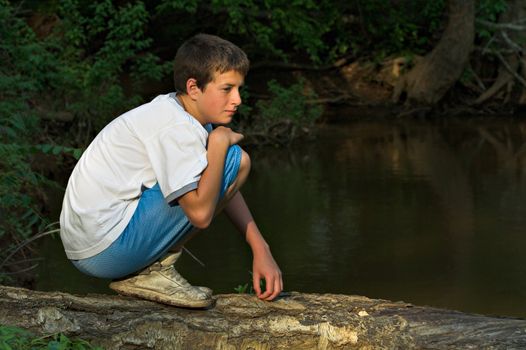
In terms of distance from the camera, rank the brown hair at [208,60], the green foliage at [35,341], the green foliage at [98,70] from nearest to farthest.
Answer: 1. the green foliage at [35,341]
2. the brown hair at [208,60]
3. the green foliage at [98,70]

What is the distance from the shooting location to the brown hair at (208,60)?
10.7ft

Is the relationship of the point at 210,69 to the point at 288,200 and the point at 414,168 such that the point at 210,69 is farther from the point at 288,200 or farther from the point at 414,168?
the point at 414,168

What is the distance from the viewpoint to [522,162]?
37.0 feet

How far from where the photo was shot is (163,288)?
3.32 meters

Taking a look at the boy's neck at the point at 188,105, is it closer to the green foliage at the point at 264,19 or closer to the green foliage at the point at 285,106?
the green foliage at the point at 285,106

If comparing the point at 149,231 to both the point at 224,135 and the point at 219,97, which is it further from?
the point at 219,97

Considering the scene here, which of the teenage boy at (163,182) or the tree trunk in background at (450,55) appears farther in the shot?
the tree trunk in background at (450,55)

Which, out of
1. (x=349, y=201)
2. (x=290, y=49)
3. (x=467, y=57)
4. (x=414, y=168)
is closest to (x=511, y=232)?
(x=349, y=201)

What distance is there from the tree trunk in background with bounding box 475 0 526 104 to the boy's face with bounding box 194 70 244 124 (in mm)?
14237

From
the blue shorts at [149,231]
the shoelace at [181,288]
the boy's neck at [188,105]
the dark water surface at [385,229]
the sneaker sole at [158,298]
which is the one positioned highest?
the boy's neck at [188,105]

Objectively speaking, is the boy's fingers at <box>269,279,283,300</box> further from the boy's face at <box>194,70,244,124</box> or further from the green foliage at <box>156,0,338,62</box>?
the green foliage at <box>156,0,338,62</box>

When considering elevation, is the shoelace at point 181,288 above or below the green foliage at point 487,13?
below

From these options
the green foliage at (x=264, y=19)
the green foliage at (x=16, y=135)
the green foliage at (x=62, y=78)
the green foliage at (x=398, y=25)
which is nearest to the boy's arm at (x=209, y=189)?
the green foliage at (x=16, y=135)

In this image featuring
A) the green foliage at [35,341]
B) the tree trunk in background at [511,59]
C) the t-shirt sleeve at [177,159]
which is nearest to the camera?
the green foliage at [35,341]
